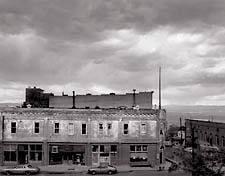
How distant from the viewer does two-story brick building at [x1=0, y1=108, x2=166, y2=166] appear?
49.8 metres

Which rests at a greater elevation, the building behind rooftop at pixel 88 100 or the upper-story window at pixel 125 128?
the building behind rooftop at pixel 88 100

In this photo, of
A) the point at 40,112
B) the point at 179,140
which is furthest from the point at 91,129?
the point at 179,140

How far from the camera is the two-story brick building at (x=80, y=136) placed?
49.8 metres

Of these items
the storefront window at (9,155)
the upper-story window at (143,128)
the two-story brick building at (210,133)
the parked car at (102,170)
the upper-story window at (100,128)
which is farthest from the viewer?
the two-story brick building at (210,133)

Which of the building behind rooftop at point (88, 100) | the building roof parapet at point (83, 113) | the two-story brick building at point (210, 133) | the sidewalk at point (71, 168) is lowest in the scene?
the sidewalk at point (71, 168)

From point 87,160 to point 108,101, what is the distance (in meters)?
14.4

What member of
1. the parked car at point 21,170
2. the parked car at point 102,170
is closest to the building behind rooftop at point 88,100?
the parked car at point 102,170

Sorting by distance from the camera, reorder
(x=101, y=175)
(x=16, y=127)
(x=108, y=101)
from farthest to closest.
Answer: (x=108, y=101), (x=16, y=127), (x=101, y=175)

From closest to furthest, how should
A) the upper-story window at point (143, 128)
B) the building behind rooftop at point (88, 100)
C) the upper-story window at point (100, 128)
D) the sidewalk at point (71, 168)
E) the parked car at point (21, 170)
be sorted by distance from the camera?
the parked car at point (21, 170) → the sidewalk at point (71, 168) → the upper-story window at point (100, 128) → the upper-story window at point (143, 128) → the building behind rooftop at point (88, 100)

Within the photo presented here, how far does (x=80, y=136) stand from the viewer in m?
50.3

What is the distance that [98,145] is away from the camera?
1983 inches

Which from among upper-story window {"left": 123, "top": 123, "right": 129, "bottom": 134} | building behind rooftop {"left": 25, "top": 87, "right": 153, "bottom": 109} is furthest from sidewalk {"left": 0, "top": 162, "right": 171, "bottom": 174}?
building behind rooftop {"left": 25, "top": 87, "right": 153, "bottom": 109}

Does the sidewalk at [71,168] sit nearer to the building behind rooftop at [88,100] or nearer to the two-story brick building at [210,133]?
the building behind rooftop at [88,100]

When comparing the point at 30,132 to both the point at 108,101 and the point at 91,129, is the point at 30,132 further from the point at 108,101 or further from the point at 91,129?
the point at 108,101
